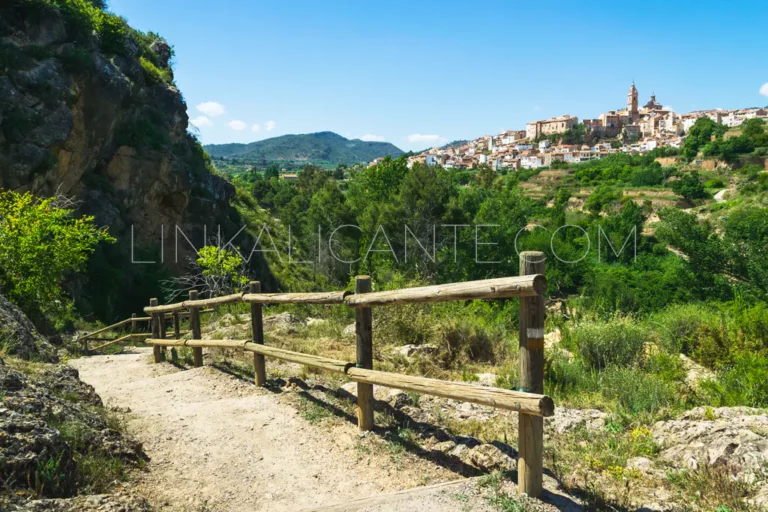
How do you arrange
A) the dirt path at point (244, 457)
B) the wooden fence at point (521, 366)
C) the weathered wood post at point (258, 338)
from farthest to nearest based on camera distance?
1. the weathered wood post at point (258, 338)
2. the dirt path at point (244, 457)
3. the wooden fence at point (521, 366)

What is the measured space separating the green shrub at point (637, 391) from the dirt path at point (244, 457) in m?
2.44

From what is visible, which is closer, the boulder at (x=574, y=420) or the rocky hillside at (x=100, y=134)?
the boulder at (x=574, y=420)

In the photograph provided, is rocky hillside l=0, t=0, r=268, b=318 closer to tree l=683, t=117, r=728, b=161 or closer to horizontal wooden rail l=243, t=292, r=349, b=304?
horizontal wooden rail l=243, t=292, r=349, b=304

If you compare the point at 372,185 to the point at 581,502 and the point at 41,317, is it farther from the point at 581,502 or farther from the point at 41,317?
the point at 581,502

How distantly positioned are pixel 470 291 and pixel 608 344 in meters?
5.07

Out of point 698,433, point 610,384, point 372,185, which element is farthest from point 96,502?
point 372,185

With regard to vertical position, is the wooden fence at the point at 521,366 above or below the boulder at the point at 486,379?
above

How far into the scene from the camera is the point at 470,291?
11.2 feet

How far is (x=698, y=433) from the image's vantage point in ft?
13.2

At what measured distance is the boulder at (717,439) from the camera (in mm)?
3611

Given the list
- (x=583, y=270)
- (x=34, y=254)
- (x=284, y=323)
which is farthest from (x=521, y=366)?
(x=583, y=270)

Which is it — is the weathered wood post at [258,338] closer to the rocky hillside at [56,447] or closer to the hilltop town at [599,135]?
the rocky hillside at [56,447]

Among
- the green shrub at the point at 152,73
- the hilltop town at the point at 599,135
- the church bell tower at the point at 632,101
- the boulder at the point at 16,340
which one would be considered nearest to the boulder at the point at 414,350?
the boulder at the point at 16,340

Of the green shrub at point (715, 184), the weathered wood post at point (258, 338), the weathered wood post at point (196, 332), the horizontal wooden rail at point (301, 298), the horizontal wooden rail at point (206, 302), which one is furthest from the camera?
the green shrub at point (715, 184)
